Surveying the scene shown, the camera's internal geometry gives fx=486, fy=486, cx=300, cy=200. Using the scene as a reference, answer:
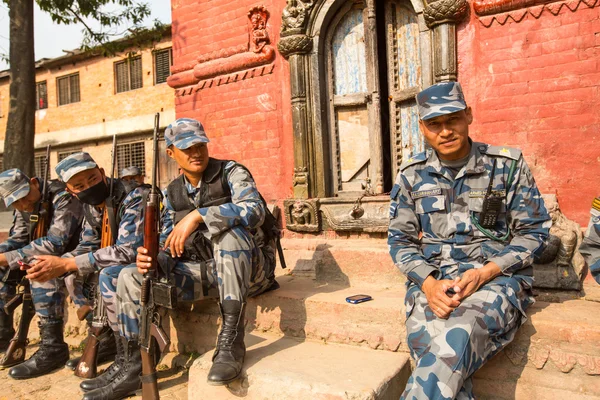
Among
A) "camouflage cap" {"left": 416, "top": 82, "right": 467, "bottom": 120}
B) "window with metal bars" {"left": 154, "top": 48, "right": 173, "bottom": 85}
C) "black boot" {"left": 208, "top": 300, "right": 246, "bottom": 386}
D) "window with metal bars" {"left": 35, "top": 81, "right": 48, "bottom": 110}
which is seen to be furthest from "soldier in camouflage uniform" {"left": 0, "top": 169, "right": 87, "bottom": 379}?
"window with metal bars" {"left": 35, "top": 81, "right": 48, "bottom": 110}

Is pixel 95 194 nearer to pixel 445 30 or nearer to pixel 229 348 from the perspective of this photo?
pixel 229 348

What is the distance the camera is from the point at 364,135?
200 inches

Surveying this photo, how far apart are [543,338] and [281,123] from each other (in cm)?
345

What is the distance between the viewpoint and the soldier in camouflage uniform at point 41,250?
12.8 ft

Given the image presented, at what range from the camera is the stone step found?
164 inches

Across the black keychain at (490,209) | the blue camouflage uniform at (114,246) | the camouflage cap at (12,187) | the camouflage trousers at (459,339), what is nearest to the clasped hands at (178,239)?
the blue camouflage uniform at (114,246)

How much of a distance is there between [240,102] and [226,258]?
3.04 meters

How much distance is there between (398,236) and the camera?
2814 millimetres

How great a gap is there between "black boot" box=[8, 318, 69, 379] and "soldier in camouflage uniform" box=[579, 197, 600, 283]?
3803mm

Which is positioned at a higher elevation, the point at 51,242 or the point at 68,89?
the point at 68,89

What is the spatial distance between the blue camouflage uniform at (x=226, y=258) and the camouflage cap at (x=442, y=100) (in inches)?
46.8

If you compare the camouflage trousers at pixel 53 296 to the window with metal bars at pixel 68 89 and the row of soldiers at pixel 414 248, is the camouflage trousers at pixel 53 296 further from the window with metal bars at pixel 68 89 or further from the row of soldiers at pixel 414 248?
the window with metal bars at pixel 68 89

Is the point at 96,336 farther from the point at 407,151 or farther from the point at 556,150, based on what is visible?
the point at 556,150

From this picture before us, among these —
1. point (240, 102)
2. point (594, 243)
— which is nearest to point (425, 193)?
point (594, 243)
